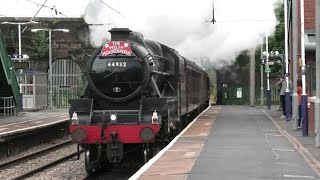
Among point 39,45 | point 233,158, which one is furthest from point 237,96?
point 233,158

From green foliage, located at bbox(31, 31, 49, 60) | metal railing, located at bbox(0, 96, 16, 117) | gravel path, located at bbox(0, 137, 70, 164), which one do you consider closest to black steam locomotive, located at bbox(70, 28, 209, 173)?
gravel path, located at bbox(0, 137, 70, 164)

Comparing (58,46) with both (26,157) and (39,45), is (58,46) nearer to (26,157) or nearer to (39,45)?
(39,45)

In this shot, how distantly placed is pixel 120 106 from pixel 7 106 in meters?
15.6

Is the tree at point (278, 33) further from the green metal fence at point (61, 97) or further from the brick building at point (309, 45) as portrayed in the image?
the green metal fence at point (61, 97)

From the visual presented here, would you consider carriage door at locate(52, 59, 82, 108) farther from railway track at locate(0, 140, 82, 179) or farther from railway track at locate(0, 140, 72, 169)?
railway track at locate(0, 140, 82, 179)

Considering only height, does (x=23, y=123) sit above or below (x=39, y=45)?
below

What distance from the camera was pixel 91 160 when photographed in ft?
39.8

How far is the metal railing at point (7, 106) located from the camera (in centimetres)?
2641

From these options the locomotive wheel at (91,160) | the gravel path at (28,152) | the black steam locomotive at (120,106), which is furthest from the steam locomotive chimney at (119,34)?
the gravel path at (28,152)

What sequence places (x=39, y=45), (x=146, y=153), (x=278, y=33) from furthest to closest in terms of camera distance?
1. (x=39, y=45)
2. (x=278, y=33)
3. (x=146, y=153)

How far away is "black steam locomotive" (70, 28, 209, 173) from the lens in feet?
38.2

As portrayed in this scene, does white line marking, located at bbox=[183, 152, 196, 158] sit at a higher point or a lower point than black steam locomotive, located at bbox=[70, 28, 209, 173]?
lower

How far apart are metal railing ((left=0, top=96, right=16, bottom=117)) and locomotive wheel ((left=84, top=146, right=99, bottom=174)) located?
15084 mm

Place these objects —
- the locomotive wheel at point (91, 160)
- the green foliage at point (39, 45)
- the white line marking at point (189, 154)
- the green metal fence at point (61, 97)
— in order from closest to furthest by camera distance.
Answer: the white line marking at point (189, 154)
the locomotive wheel at point (91, 160)
the green metal fence at point (61, 97)
the green foliage at point (39, 45)
